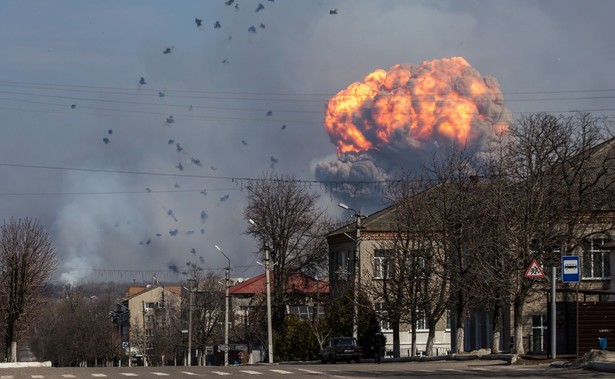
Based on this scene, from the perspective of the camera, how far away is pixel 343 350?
58562 mm

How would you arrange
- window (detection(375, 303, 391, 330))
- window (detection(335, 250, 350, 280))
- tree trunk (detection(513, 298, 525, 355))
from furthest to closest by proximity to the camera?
1. window (detection(335, 250, 350, 280))
2. window (detection(375, 303, 391, 330))
3. tree trunk (detection(513, 298, 525, 355))

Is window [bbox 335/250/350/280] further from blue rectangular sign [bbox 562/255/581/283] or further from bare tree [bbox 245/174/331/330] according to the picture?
blue rectangular sign [bbox 562/255/581/283]

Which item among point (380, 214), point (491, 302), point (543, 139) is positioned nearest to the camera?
point (491, 302)

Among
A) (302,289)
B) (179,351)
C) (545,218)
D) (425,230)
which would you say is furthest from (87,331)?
(545,218)

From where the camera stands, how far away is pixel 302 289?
310 feet

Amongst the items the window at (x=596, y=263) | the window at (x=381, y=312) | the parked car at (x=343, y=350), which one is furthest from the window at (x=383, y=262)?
the window at (x=596, y=263)

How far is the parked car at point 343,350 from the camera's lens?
58375mm

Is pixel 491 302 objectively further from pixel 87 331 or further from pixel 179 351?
pixel 87 331

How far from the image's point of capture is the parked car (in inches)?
2298

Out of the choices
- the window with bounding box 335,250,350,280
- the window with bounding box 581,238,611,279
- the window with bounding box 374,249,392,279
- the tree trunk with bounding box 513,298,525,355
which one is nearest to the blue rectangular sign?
the tree trunk with bounding box 513,298,525,355

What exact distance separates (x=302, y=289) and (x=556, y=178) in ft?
130

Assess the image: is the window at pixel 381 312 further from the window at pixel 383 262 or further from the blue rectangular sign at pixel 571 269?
the blue rectangular sign at pixel 571 269

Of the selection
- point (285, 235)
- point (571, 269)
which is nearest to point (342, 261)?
point (285, 235)

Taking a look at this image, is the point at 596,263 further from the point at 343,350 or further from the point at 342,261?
the point at 342,261
